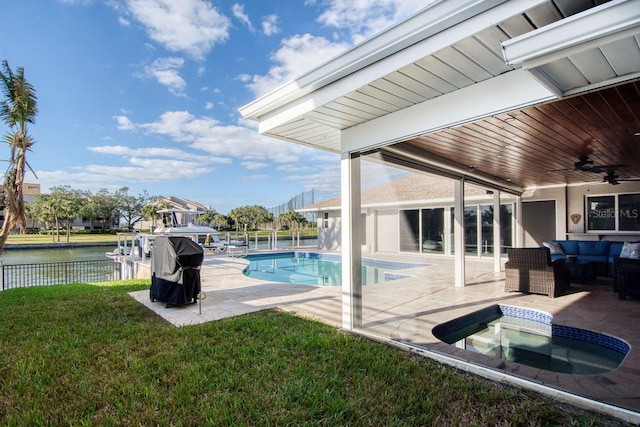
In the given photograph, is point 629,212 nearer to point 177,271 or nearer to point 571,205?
point 571,205

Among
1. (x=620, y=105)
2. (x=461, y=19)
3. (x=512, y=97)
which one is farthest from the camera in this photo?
(x=620, y=105)

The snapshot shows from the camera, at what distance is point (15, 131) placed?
6250mm

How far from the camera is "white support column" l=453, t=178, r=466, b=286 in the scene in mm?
7840

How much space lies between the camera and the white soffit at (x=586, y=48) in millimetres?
1885

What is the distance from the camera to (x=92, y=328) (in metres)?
4.80

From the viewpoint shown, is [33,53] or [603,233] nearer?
[603,233]

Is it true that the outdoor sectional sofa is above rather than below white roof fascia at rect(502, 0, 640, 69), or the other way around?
below

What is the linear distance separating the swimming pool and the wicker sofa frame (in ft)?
8.01

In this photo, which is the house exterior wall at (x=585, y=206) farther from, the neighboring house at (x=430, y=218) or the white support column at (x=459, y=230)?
the white support column at (x=459, y=230)

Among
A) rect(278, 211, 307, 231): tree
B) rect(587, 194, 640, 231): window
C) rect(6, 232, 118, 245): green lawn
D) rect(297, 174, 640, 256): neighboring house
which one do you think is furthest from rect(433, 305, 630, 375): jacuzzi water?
rect(6, 232, 118, 245): green lawn

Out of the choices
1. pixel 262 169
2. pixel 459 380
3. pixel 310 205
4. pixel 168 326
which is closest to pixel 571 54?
pixel 459 380

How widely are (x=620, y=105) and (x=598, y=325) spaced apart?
299cm

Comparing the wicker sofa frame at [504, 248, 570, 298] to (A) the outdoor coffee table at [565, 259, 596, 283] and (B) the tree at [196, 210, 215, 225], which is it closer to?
(A) the outdoor coffee table at [565, 259, 596, 283]

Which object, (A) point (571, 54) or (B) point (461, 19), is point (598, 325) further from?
(B) point (461, 19)
